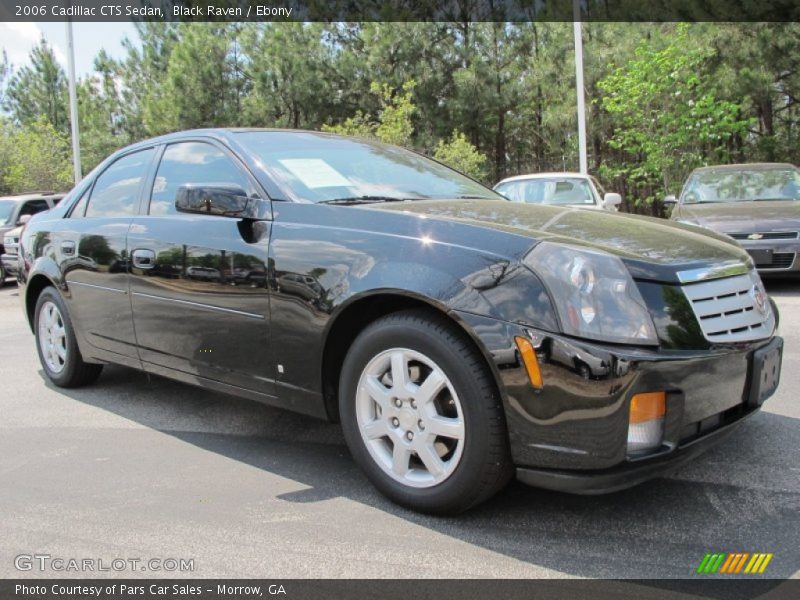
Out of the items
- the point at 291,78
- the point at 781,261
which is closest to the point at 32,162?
the point at 291,78

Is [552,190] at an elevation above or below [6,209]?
below

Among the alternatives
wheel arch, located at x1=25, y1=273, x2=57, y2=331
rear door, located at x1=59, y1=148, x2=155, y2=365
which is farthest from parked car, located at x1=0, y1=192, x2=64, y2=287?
rear door, located at x1=59, y1=148, x2=155, y2=365

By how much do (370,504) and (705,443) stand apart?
133cm

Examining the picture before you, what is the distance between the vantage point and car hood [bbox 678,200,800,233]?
8.24 metres

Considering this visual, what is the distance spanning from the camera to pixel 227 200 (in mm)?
3424

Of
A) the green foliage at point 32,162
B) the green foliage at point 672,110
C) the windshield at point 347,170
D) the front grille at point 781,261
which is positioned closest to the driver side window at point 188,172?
the windshield at point 347,170

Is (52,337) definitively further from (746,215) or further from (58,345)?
(746,215)

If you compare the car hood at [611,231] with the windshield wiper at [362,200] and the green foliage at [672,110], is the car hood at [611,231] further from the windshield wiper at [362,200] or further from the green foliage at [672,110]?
the green foliage at [672,110]

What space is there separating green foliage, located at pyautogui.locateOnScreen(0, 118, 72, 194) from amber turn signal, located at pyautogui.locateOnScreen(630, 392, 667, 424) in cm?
2964

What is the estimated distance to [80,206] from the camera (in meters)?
4.84

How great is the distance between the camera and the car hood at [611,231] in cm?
275

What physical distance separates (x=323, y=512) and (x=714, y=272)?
181 cm

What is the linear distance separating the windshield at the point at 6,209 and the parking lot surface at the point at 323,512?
11.2 m

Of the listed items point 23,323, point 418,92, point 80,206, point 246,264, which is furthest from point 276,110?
point 246,264
